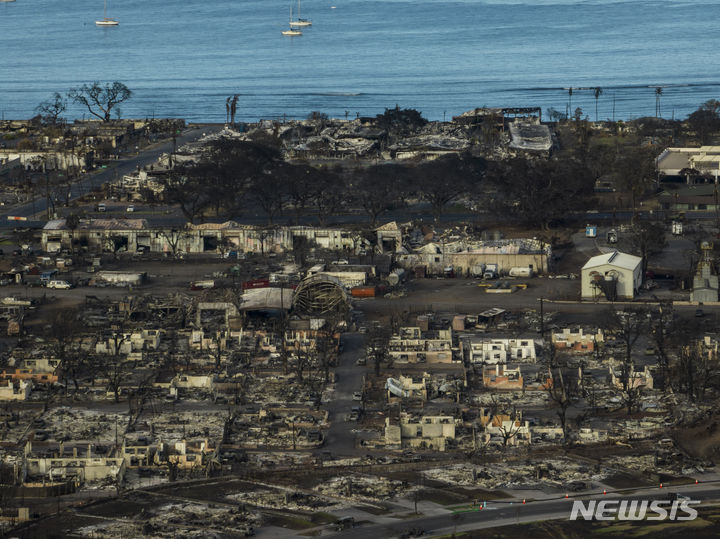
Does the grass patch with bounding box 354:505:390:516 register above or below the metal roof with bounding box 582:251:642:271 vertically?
below

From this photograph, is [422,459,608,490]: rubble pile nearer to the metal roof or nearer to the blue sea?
the metal roof

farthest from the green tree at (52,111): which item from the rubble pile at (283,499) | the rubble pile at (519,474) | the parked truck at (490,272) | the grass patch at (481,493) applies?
the grass patch at (481,493)

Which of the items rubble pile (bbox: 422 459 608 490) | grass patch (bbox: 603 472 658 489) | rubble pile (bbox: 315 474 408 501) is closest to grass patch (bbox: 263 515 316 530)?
rubble pile (bbox: 315 474 408 501)

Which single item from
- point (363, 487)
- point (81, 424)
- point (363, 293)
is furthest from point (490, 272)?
point (363, 487)

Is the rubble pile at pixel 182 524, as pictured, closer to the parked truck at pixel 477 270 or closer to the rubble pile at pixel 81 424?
the rubble pile at pixel 81 424

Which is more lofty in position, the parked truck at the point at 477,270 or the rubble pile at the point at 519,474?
the parked truck at the point at 477,270

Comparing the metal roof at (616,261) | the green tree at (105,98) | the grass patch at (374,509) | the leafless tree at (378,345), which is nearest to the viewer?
the grass patch at (374,509)

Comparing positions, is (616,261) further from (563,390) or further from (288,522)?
(288,522)
